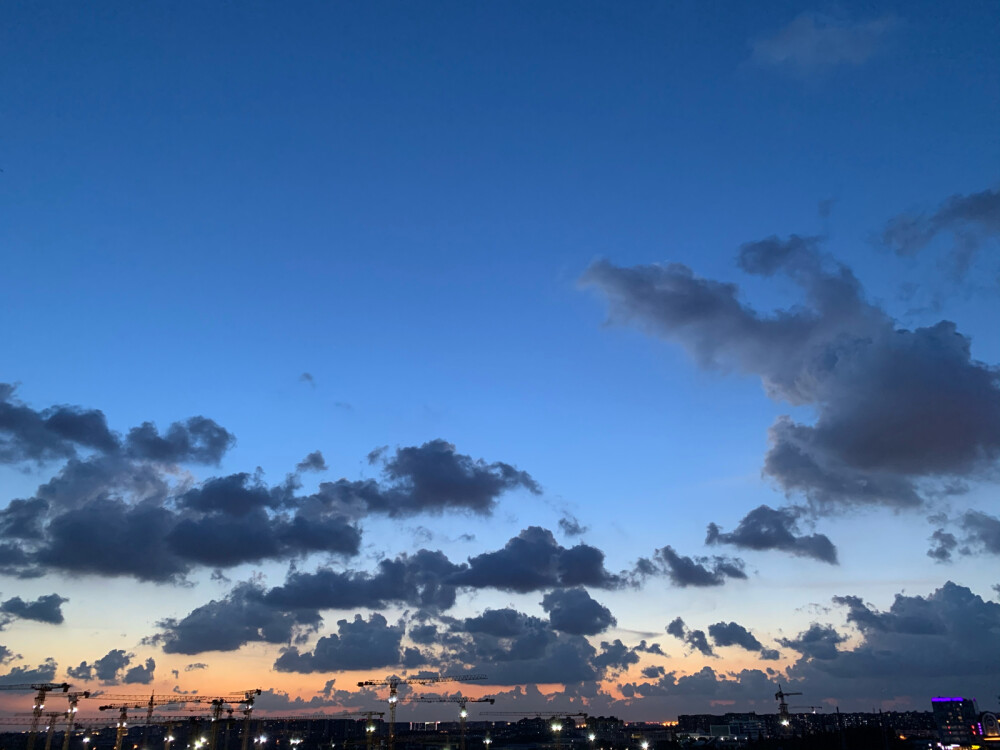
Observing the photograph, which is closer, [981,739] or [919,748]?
[981,739]

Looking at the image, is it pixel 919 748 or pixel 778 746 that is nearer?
pixel 919 748

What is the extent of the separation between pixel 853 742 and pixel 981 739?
74726mm

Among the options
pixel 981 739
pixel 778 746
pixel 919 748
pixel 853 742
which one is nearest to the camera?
pixel 981 739

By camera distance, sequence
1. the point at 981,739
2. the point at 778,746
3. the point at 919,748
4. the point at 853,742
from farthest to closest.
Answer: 1. the point at 778,746
2. the point at 853,742
3. the point at 919,748
4. the point at 981,739

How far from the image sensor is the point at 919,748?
5576 inches

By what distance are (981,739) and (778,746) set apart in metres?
106

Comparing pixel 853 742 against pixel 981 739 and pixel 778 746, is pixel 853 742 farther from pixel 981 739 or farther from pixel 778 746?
pixel 981 739

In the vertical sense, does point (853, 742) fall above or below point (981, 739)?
below

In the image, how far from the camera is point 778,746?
19000cm

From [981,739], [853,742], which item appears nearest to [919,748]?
[853,742]

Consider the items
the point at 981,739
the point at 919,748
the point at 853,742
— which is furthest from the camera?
the point at 853,742

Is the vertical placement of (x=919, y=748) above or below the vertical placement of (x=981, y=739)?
below

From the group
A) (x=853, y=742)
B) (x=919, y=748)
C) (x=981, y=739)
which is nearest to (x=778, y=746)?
(x=853, y=742)

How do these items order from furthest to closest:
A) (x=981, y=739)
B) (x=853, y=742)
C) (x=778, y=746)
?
(x=778, y=746) < (x=853, y=742) < (x=981, y=739)
